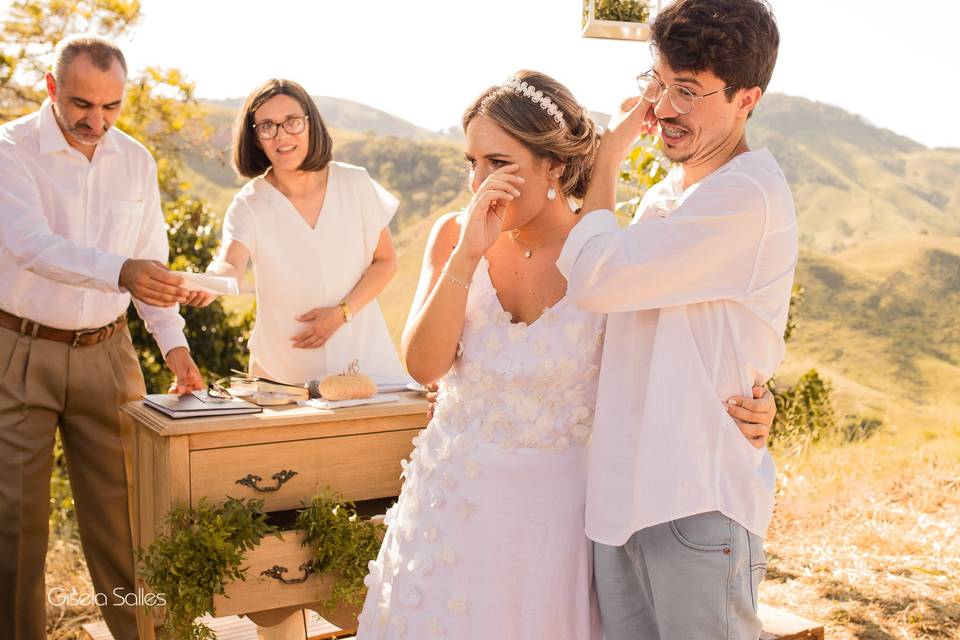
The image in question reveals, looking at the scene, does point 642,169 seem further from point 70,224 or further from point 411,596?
point 411,596

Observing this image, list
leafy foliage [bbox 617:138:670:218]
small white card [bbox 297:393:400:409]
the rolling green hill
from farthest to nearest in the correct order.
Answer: the rolling green hill → leafy foliage [bbox 617:138:670:218] → small white card [bbox 297:393:400:409]

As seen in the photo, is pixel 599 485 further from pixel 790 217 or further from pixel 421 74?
pixel 421 74

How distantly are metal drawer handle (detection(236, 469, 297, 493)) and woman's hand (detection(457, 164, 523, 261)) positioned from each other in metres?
1.34

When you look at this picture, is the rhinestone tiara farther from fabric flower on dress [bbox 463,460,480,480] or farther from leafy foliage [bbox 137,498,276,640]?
leafy foliage [bbox 137,498,276,640]

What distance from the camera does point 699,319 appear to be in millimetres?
1874

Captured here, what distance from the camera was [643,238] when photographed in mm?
1821

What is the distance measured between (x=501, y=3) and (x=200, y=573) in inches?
499

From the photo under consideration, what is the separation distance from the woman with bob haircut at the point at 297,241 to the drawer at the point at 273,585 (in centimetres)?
90

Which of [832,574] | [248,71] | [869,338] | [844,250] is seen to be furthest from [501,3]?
[832,574]

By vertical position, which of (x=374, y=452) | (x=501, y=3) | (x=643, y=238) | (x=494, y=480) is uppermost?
(x=501, y=3)

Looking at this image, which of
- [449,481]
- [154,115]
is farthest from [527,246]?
[154,115]

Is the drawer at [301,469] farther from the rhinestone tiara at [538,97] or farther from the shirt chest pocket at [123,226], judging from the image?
the rhinestone tiara at [538,97]

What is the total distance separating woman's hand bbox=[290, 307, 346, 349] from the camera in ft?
12.2

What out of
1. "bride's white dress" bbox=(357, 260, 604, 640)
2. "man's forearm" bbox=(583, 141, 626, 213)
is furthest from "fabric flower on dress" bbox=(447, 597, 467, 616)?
"man's forearm" bbox=(583, 141, 626, 213)
